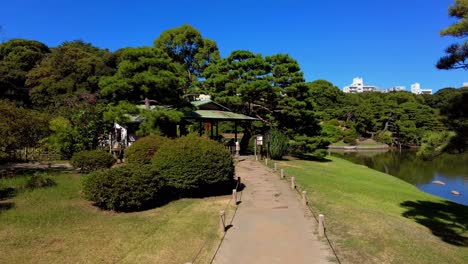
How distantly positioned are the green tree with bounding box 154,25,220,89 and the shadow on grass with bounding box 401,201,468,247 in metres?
33.1

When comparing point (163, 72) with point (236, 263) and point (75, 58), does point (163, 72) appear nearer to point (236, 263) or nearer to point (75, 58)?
point (236, 263)

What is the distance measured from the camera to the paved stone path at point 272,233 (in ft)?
22.7

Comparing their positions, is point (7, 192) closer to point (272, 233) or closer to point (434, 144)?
point (272, 233)

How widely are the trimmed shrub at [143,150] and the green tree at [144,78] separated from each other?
5.78 m

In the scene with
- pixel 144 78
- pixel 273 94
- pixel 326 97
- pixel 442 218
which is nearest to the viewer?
pixel 442 218

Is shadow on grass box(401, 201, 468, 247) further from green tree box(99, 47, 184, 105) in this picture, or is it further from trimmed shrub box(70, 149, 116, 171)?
green tree box(99, 47, 184, 105)

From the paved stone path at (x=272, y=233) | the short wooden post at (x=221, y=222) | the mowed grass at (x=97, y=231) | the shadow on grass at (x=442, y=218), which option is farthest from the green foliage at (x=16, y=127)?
the shadow on grass at (x=442, y=218)

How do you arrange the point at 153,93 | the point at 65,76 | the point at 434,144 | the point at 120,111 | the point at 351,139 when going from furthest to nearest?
the point at 351,139 < the point at 65,76 < the point at 153,93 < the point at 120,111 < the point at 434,144

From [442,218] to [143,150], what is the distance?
11.5 m

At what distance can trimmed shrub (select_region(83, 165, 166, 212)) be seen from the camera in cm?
973

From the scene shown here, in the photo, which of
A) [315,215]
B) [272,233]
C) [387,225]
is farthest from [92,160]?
[387,225]

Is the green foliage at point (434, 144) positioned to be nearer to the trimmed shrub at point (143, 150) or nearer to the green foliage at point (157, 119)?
the trimmed shrub at point (143, 150)

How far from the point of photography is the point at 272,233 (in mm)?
8375

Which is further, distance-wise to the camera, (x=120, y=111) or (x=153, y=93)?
(x=153, y=93)
